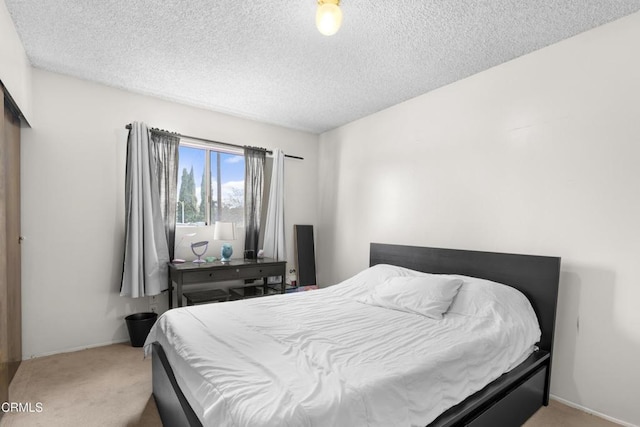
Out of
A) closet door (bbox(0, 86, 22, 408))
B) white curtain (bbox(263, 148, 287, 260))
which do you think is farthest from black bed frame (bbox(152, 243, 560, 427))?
white curtain (bbox(263, 148, 287, 260))

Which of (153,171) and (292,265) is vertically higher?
(153,171)

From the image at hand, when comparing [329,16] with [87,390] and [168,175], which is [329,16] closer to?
[168,175]

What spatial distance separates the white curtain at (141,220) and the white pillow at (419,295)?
2.11 meters

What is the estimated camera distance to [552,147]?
233 centimetres

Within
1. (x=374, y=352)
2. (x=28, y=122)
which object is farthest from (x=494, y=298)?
(x=28, y=122)

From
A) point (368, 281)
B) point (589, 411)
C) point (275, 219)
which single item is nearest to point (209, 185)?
point (275, 219)

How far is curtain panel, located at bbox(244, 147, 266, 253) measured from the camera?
12.9 feet

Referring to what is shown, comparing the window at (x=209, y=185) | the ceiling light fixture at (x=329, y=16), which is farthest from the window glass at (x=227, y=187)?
the ceiling light fixture at (x=329, y=16)

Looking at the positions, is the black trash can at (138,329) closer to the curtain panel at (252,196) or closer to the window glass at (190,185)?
the window glass at (190,185)

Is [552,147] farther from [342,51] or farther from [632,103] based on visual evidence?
[342,51]

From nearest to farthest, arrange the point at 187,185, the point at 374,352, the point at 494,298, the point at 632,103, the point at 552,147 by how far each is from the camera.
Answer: the point at 374,352, the point at 632,103, the point at 494,298, the point at 552,147, the point at 187,185

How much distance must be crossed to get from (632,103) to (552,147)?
47 cm

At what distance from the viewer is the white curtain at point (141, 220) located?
10.0 feet

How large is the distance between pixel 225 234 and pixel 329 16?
2.49 m
